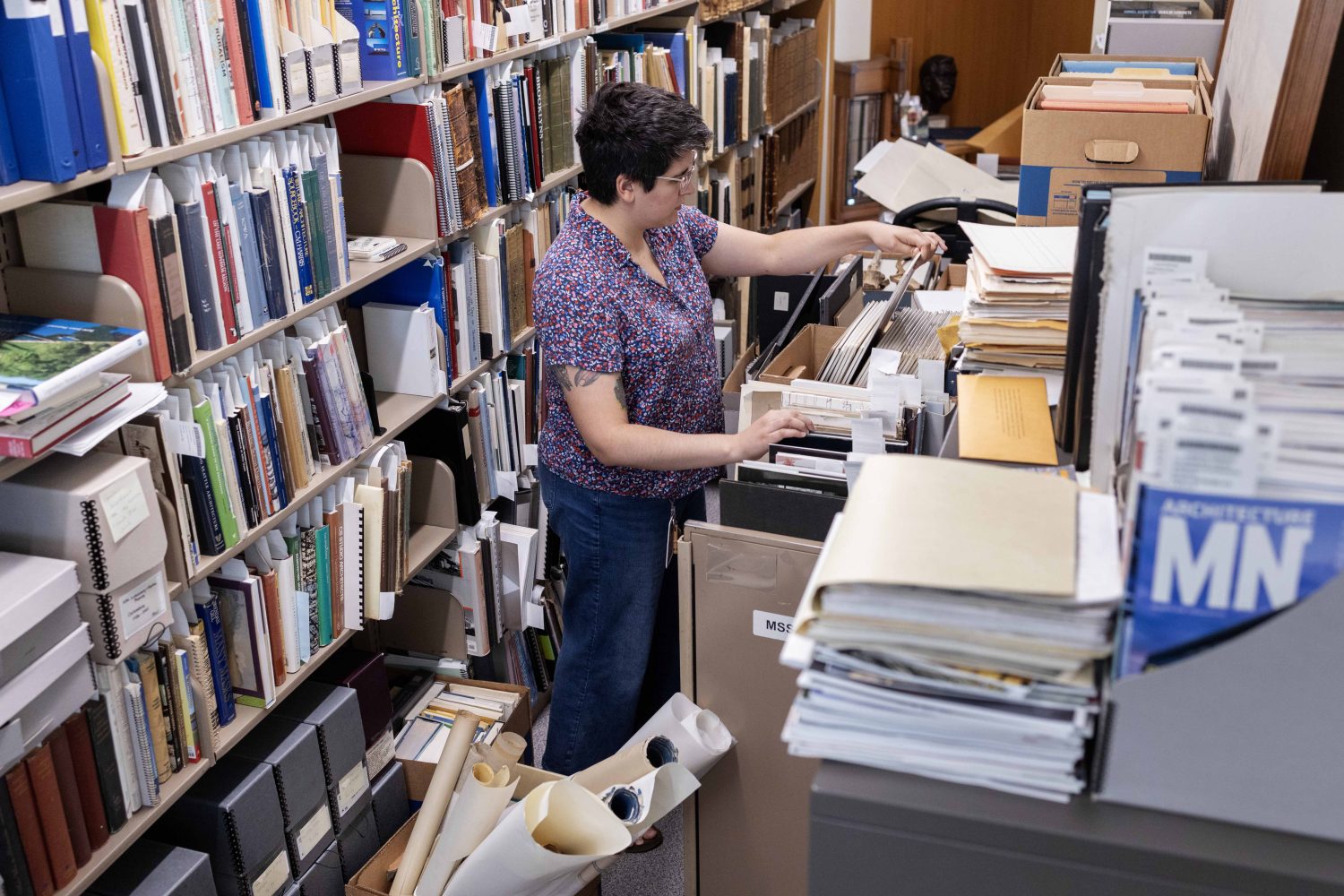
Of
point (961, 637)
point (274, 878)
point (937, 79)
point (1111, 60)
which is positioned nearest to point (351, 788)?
point (274, 878)

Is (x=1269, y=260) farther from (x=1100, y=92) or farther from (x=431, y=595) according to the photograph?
(x=431, y=595)

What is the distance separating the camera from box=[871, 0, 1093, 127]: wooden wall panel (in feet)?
19.6

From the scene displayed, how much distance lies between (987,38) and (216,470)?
5400 millimetres

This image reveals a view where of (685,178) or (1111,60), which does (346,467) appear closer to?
(685,178)

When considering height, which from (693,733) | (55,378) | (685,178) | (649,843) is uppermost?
(685,178)

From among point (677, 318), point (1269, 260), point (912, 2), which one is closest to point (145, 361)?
point (677, 318)

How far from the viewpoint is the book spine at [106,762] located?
5.36 feet

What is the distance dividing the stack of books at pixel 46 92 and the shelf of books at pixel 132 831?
94 cm

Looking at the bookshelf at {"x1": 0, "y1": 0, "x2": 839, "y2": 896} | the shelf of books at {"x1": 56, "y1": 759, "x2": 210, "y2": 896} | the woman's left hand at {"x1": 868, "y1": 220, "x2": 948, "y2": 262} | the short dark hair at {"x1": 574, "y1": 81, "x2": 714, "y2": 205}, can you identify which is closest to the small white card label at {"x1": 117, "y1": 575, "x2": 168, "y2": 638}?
the bookshelf at {"x1": 0, "y1": 0, "x2": 839, "y2": 896}

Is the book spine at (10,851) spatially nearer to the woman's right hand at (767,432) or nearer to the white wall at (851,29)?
the woman's right hand at (767,432)

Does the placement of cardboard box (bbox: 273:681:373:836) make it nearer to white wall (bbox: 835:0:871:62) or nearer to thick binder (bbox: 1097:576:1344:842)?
thick binder (bbox: 1097:576:1344:842)

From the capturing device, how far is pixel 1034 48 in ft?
19.8

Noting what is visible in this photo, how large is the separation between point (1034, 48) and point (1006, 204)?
306 cm

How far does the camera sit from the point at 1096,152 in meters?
1.80
